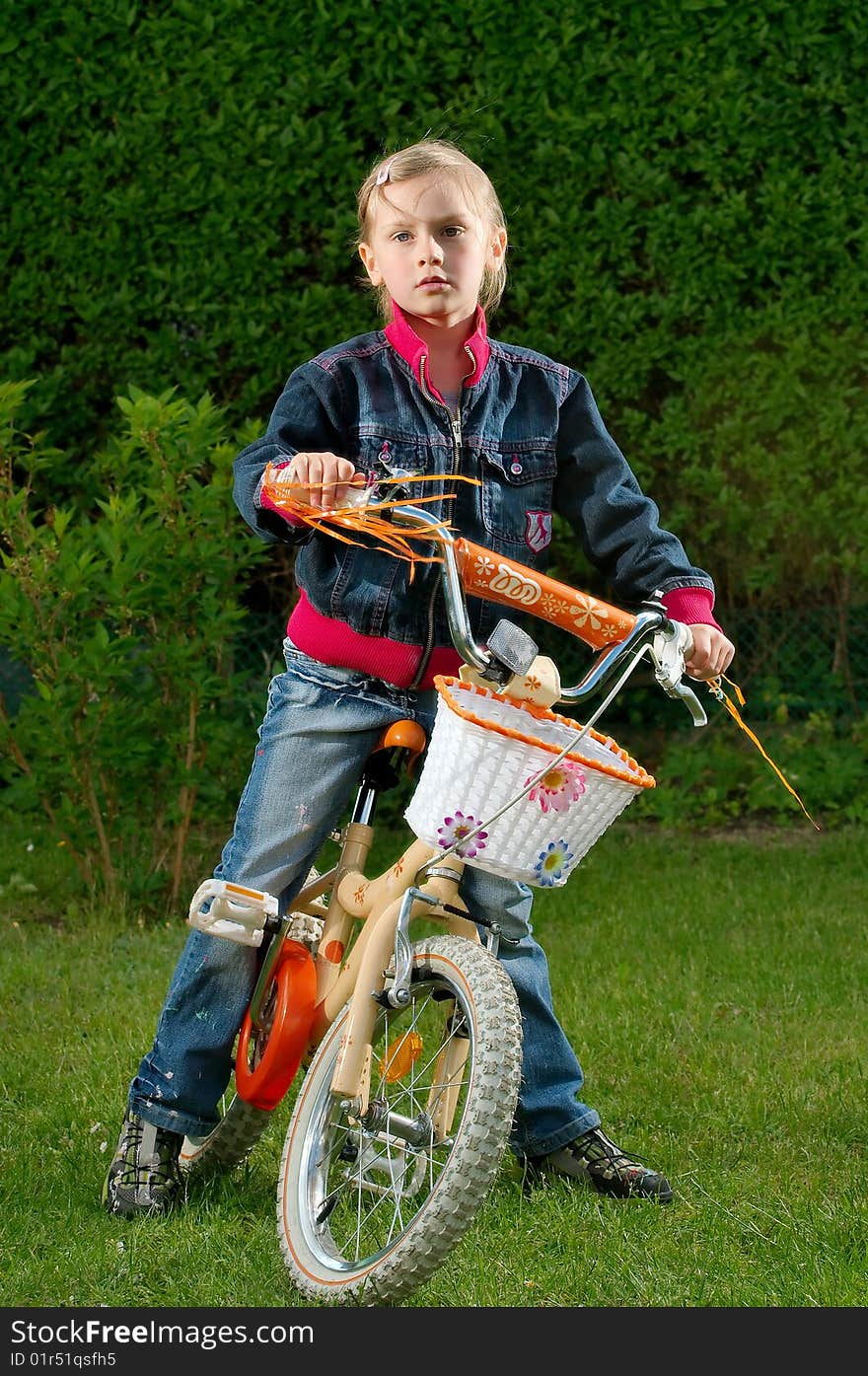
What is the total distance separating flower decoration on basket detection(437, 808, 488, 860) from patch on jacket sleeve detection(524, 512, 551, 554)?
621 mm

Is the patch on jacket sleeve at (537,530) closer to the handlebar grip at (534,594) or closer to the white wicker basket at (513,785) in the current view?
the handlebar grip at (534,594)

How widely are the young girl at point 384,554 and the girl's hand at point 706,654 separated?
0.18m

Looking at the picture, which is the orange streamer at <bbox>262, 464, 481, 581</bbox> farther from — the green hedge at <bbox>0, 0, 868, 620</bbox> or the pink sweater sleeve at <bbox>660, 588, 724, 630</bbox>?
the green hedge at <bbox>0, 0, 868, 620</bbox>

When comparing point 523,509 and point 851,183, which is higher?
point 851,183

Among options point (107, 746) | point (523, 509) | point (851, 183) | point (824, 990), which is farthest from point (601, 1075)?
point (851, 183)

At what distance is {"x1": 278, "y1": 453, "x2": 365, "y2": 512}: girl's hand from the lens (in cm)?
228

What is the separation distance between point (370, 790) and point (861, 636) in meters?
3.79

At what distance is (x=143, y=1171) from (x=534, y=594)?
4.19 feet

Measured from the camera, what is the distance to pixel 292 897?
9.23ft

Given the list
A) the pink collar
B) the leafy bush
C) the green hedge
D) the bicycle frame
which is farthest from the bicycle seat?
the green hedge

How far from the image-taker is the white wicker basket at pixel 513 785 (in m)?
A: 2.25

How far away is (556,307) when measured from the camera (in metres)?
5.62

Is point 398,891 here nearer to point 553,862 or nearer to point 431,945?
point 431,945

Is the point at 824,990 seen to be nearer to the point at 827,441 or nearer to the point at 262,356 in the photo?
the point at 827,441
